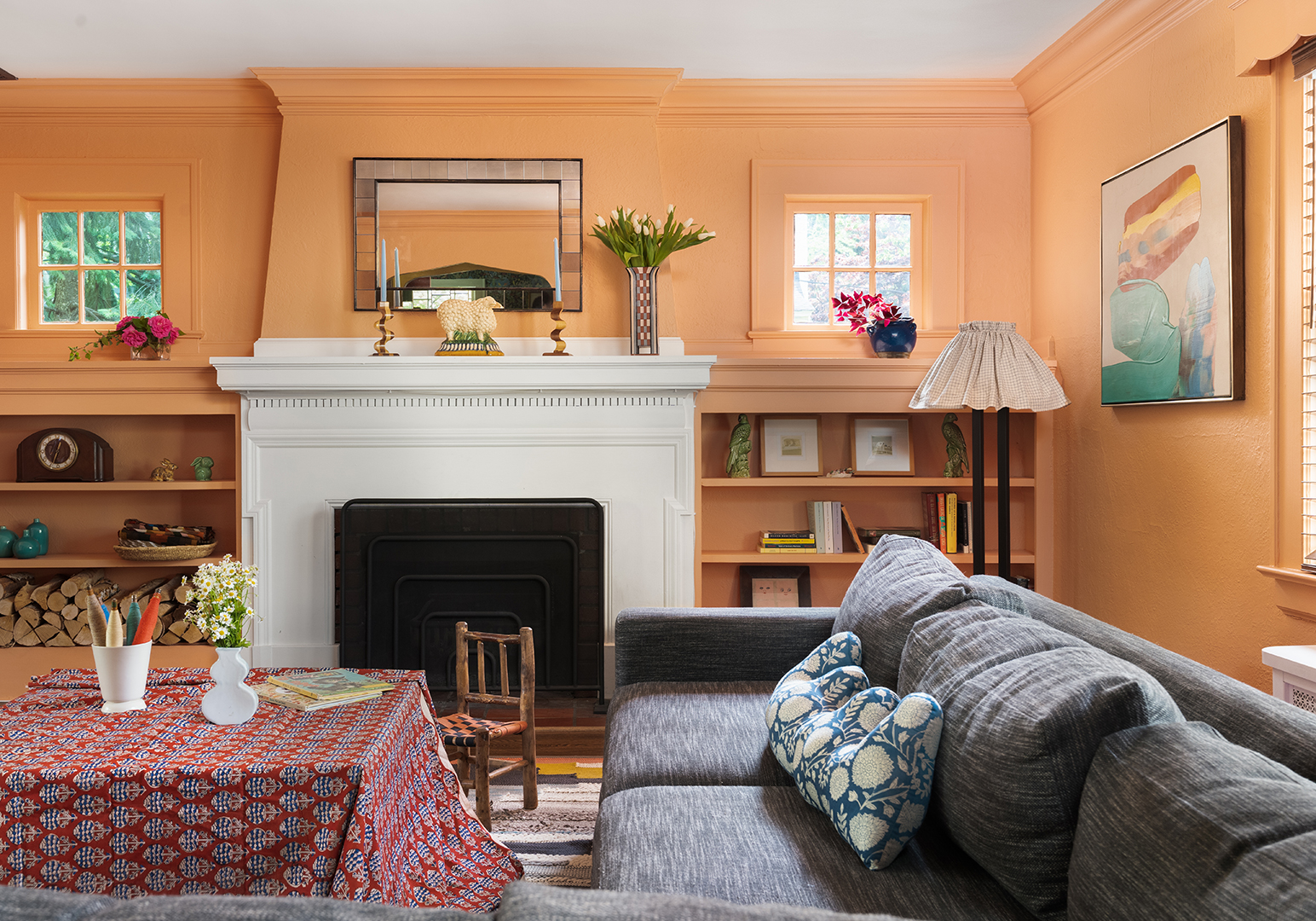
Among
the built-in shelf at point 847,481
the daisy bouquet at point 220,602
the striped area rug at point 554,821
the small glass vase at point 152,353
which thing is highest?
the small glass vase at point 152,353

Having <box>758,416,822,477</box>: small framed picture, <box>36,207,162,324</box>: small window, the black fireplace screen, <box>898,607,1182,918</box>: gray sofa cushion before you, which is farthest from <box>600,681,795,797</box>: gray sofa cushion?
<box>36,207,162,324</box>: small window

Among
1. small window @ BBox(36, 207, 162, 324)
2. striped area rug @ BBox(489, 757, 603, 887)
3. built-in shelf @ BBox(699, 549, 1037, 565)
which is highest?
small window @ BBox(36, 207, 162, 324)

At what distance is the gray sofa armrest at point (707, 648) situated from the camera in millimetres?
2475

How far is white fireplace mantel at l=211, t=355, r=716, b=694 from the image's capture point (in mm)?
3584

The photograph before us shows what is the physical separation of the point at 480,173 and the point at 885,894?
10.6ft

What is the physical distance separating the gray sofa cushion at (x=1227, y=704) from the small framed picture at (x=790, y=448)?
6.87ft

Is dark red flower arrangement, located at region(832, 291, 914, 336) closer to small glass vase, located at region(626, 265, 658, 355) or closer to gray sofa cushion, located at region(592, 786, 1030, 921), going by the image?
small glass vase, located at region(626, 265, 658, 355)

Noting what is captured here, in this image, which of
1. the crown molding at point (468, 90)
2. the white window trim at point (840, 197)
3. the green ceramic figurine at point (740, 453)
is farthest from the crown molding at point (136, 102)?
the green ceramic figurine at point (740, 453)

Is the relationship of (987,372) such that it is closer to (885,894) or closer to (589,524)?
(589,524)

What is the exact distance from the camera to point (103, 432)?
A: 3.92m

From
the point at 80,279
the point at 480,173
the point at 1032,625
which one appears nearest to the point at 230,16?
the point at 480,173

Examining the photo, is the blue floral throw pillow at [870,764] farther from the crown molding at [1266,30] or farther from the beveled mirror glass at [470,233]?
the beveled mirror glass at [470,233]

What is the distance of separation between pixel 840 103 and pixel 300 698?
3192 mm

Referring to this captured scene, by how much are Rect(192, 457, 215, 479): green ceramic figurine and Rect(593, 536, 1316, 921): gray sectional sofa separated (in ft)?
8.30
